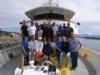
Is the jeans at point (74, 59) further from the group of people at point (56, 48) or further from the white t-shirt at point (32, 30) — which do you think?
the white t-shirt at point (32, 30)

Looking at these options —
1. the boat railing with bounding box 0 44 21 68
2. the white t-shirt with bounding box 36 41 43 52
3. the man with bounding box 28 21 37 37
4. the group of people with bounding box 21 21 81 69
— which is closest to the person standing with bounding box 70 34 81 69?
the group of people with bounding box 21 21 81 69

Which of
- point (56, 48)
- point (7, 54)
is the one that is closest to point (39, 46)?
point (56, 48)

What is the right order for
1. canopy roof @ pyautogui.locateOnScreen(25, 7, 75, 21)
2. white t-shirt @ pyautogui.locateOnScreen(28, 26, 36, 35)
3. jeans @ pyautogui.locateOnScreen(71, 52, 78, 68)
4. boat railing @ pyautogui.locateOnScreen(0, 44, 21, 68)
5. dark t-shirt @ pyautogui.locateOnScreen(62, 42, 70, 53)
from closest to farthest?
dark t-shirt @ pyautogui.locateOnScreen(62, 42, 70, 53), jeans @ pyautogui.locateOnScreen(71, 52, 78, 68), white t-shirt @ pyautogui.locateOnScreen(28, 26, 36, 35), boat railing @ pyautogui.locateOnScreen(0, 44, 21, 68), canopy roof @ pyautogui.locateOnScreen(25, 7, 75, 21)

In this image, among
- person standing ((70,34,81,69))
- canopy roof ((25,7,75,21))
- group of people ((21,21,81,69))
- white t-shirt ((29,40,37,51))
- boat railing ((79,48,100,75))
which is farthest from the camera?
canopy roof ((25,7,75,21))

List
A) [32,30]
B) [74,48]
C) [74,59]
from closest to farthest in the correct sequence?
[74,48] < [74,59] < [32,30]

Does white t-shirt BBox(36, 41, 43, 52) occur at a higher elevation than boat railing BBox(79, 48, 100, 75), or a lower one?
higher

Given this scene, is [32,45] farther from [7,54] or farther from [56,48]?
[7,54]

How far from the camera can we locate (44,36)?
722 inches

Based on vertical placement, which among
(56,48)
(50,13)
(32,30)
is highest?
(50,13)

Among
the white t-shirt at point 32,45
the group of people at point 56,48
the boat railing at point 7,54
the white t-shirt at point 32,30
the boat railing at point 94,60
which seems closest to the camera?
the group of people at point 56,48

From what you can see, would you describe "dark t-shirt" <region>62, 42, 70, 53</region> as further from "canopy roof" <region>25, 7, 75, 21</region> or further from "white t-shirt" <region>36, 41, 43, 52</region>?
"canopy roof" <region>25, 7, 75, 21</region>

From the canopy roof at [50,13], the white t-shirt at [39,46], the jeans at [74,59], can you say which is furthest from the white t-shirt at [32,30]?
the canopy roof at [50,13]

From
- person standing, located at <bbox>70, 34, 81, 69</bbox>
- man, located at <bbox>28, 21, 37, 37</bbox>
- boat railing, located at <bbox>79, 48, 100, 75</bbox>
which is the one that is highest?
man, located at <bbox>28, 21, 37, 37</bbox>

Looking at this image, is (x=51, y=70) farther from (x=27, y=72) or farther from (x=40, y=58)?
(x=40, y=58)
